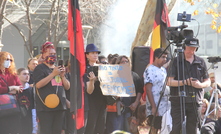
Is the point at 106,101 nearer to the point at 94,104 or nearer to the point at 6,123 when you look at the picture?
the point at 94,104

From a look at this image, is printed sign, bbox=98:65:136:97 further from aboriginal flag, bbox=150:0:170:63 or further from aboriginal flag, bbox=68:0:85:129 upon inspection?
aboriginal flag, bbox=150:0:170:63

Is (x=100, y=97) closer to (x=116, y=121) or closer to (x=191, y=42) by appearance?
(x=116, y=121)

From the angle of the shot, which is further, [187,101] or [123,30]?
[123,30]

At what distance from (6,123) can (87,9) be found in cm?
1592

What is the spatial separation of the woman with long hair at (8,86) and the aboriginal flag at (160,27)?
3.15 metres

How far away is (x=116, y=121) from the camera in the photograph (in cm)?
827

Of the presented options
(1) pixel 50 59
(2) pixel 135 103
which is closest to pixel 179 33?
(1) pixel 50 59

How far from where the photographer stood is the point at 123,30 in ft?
103

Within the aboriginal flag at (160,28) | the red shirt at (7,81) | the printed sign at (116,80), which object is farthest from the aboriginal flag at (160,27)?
the red shirt at (7,81)

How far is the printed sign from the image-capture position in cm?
763

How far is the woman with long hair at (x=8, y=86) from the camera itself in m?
7.04

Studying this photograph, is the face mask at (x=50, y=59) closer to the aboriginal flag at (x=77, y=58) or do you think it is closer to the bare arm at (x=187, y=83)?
the aboriginal flag at (x=77, y=58)

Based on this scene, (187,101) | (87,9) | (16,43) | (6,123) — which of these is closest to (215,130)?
(187,101)

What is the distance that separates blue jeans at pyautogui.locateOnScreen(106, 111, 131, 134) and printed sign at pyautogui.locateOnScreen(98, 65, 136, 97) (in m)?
0.66
